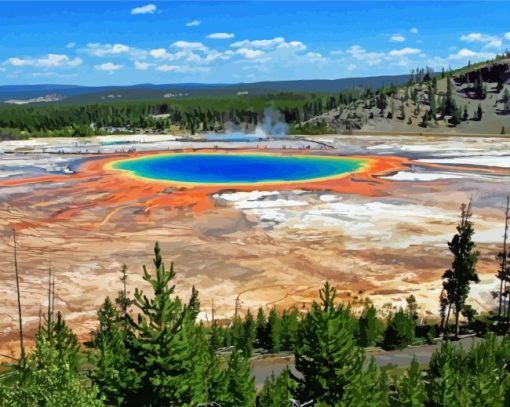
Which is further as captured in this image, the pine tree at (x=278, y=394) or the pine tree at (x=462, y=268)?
the pine tree at (x=462, y=268)

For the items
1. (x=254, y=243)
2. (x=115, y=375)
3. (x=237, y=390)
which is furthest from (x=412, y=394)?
(x=254, y=243)

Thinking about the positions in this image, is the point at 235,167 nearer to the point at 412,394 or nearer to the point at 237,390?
the point at 237,390

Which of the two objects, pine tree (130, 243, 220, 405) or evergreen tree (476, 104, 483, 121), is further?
evergreen tree (476, 104, 483, 121)

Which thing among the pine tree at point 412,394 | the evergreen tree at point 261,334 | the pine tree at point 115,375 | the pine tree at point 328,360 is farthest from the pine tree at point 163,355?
the evergreen tree at point 261,334

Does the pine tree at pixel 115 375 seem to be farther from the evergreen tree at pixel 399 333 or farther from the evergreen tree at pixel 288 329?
the evergreen tree at pixel 399 333

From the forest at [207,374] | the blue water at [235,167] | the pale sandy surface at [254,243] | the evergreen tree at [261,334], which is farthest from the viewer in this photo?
the blue water at [235,167]

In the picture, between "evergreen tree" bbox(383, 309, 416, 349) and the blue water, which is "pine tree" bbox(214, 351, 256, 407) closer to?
"evergreen tree" bbox(383, 309, 416, 349)

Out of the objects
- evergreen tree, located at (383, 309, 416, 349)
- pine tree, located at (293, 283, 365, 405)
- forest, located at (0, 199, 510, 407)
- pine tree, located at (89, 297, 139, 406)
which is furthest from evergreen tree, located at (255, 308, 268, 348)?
pine tree, located at (293, 283, 365, 405)

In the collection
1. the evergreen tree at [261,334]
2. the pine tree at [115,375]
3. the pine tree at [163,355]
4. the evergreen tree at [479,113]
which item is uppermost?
the evergreen tree at [479,113]
